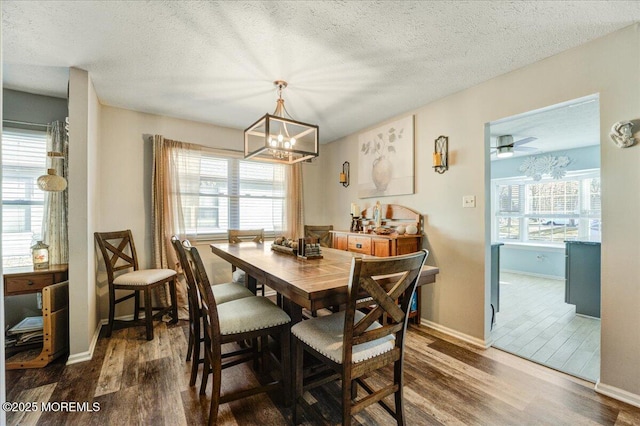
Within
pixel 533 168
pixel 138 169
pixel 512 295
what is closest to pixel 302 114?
pixel 138 169

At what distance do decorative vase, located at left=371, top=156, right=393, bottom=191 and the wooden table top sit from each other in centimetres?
150

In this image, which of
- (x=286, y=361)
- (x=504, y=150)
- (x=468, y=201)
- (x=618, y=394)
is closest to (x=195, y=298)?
(x=286, y=361)

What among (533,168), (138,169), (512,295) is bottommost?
Result: (512,295)

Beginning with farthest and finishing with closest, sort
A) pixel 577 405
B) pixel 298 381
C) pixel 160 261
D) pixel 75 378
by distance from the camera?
pixel 160 261
pixel 75 378
pixel 577 405
pixel 298 381

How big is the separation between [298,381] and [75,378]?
1.77 meters

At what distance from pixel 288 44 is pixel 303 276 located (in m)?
1.68

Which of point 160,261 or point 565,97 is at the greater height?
point 565,97

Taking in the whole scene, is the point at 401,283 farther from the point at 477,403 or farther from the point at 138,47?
the point at 138,47

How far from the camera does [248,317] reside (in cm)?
176

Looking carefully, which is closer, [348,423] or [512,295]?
[348,423]

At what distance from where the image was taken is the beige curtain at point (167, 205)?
3.42 metres

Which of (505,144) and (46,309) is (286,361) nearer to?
(46,309)

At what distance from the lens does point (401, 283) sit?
1448mm

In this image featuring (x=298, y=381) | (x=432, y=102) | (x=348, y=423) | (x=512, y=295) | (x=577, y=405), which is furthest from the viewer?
(x=512, y=295)
